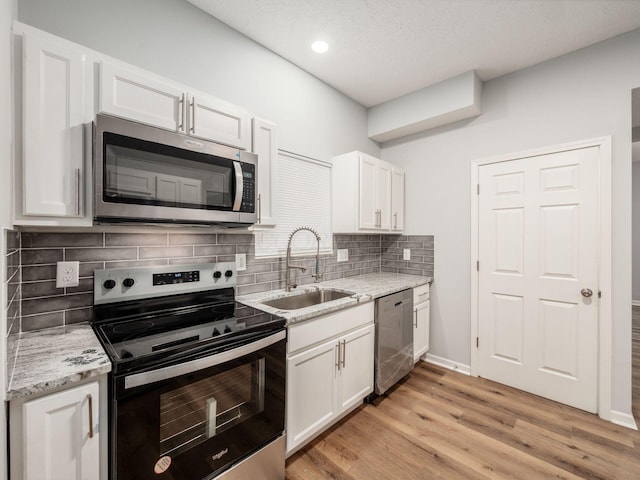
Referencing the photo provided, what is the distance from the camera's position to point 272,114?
2357mm

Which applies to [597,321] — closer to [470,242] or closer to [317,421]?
[470,242]

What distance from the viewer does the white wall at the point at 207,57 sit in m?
1.49

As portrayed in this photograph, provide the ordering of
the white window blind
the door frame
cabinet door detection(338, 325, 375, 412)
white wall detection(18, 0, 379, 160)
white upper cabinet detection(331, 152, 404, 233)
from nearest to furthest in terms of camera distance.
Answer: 1. white wall detection(18, 0, 379, 160)
2. cabinet door detection(338, 325, 375, 412)
3. the door frame
4. the white window blind
5. white upper cabinet detection(331, 152, 404, 233)

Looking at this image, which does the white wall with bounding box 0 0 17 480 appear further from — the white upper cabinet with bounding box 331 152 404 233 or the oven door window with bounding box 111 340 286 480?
the white upper cabinet with bounding box 331 152 404 233

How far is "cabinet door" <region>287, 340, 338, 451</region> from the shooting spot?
5.54 feet

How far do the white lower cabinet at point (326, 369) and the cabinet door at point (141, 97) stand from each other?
1305 mm

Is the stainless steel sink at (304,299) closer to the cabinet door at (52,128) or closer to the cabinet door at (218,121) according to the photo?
the cabinet door at (218,121)

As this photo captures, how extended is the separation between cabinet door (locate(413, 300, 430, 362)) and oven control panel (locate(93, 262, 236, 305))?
1826 mm

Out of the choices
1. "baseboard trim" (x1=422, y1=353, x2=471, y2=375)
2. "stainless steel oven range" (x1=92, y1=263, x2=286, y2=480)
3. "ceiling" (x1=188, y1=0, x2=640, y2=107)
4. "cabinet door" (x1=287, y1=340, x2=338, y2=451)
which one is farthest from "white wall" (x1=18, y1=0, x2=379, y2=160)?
"baseboard trim" (x1=422, y1=353, x2=471, y2=375)

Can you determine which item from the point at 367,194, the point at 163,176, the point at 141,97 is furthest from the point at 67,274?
the point at 367,194

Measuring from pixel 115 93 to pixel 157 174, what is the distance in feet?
1.26

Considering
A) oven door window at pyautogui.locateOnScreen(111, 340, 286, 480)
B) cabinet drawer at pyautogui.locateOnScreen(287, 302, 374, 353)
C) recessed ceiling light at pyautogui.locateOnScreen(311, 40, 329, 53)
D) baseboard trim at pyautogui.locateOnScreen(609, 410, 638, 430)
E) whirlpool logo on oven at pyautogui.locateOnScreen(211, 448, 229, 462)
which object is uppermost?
recessed ceiling light at pyautogui.locateOnScreen(311, 40, 329, 53)

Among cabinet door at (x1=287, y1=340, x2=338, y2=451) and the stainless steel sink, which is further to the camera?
the stainless steel sink

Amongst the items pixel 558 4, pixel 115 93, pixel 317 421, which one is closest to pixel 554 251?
pixel 558 4
